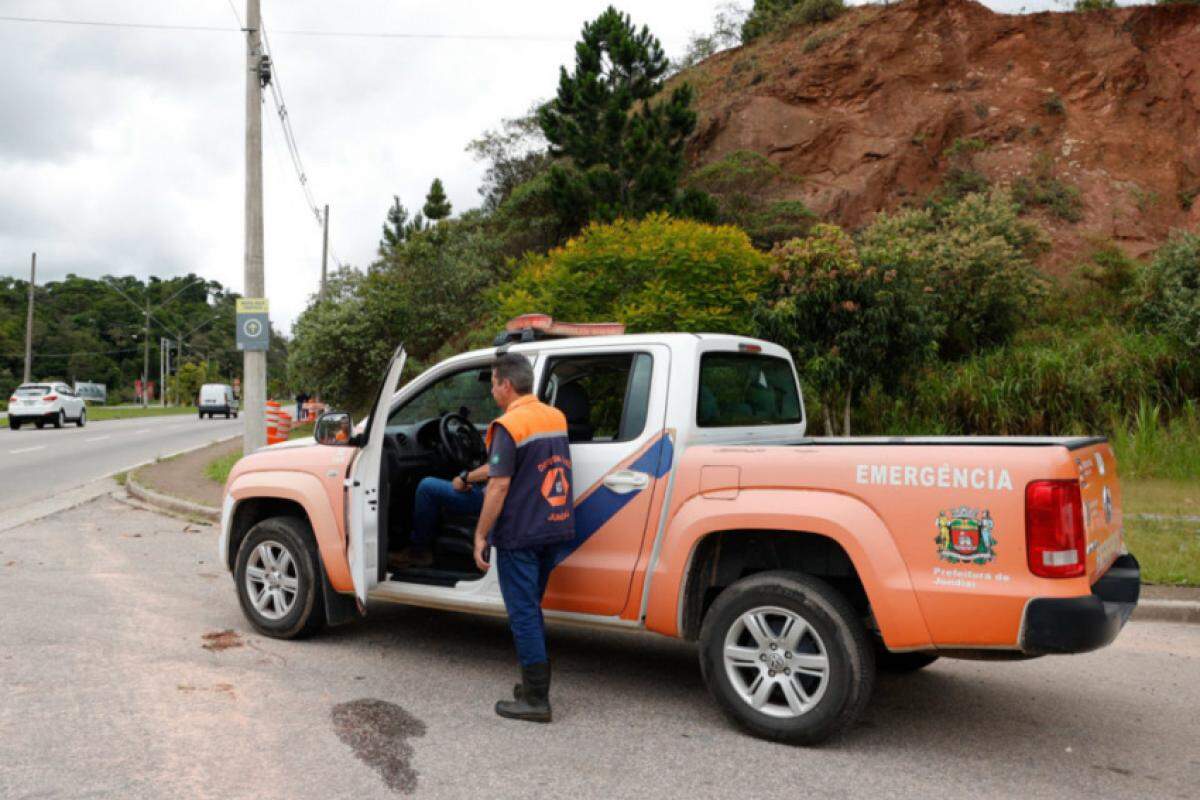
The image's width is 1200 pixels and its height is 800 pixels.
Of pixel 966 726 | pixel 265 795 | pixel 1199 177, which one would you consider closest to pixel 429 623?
pixel 265 795

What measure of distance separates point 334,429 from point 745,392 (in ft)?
7.63

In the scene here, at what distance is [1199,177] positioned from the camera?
1143 inches

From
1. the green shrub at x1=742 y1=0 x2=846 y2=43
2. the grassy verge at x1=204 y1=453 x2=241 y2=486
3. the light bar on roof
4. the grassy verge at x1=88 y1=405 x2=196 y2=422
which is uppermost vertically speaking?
the green shrub at x1=742 y1=0 x2=846 y2=43

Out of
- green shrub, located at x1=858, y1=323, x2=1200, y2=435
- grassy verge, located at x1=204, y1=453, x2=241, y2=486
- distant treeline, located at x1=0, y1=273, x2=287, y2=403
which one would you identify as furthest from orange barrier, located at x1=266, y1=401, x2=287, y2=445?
distant treeline, located at x1=0, y1=273, x2=287, y2=403

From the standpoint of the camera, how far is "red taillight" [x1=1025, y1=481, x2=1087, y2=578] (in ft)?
11.9

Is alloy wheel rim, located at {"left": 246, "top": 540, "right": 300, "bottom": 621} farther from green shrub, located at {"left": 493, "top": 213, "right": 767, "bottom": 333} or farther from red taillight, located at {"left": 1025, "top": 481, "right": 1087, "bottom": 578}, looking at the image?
green shrub, located at {"left": 493, "top": 213, "right": 767, "bottom": 333}

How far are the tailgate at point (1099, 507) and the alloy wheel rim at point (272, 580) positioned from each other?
422 cm

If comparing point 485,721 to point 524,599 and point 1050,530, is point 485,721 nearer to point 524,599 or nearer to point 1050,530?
point 524,599

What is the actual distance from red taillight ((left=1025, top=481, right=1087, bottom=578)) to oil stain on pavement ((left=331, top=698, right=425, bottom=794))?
255cm

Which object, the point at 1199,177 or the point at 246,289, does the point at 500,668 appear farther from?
the point at 1199,177

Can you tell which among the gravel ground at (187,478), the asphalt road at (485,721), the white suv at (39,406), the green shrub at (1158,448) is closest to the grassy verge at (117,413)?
the white suv at (39,406)

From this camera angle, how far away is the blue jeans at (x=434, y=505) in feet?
17.8

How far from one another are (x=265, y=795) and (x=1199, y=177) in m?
33.2

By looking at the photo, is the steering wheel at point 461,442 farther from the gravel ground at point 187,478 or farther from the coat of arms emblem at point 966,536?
the gravel ground at point 187,478
